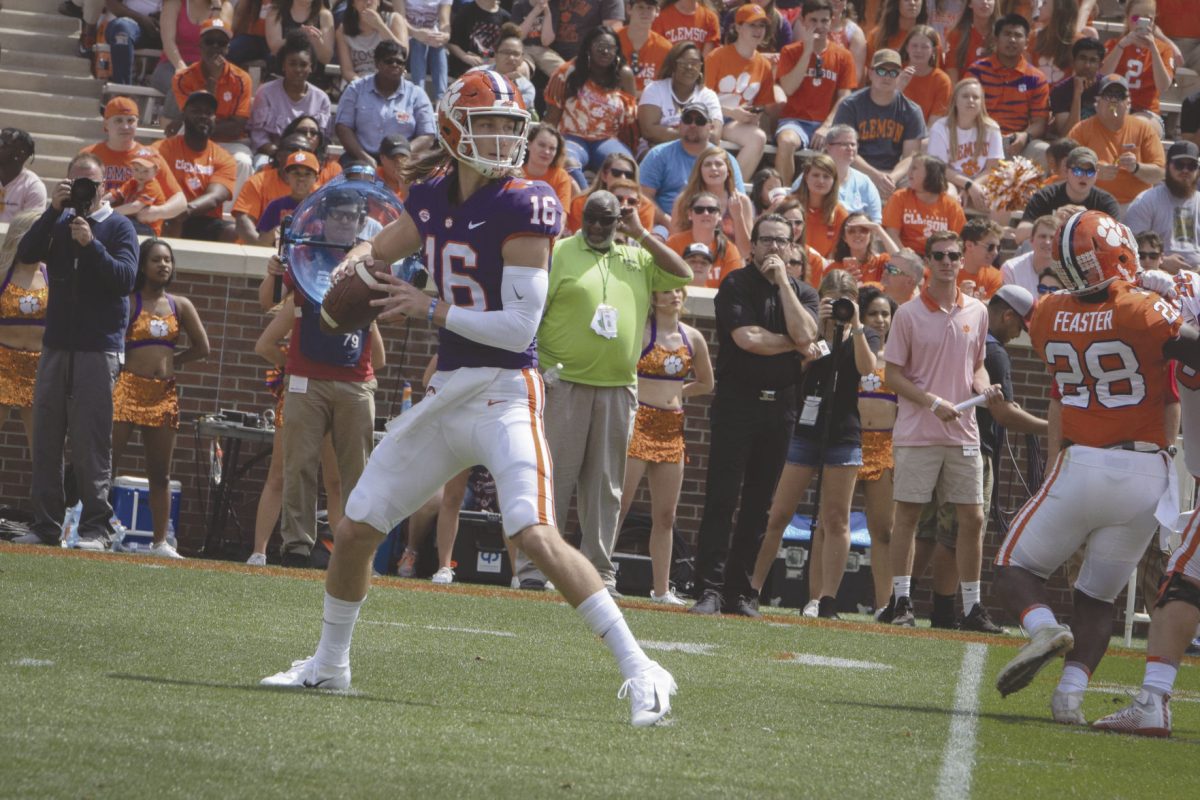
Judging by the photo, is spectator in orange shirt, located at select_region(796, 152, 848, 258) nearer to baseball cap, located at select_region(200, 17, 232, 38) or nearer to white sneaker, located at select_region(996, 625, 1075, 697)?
baseball cap, located at select_region(200, 17, 232, 38)

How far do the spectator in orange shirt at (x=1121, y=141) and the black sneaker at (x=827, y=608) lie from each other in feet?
19.1

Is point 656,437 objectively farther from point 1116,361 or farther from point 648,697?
point 648,697

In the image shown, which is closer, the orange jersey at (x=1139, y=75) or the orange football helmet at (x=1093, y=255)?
the orange football helmet at (x=1093, y=255)

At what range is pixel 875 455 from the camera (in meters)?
10.9

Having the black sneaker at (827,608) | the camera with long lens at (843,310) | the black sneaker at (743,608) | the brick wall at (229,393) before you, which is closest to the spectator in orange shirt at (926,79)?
the brick wall at (229,393)

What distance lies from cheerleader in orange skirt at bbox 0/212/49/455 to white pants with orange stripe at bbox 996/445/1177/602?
22.9 ft

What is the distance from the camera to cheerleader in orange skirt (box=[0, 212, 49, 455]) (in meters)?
11.0

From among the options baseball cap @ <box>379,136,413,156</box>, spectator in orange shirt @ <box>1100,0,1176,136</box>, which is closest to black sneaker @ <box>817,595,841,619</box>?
baseball cap @ <box>379,136,413,156</box>

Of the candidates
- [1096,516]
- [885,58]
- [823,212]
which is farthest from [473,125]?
[885,58]

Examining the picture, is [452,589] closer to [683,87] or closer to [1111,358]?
[1111,358]

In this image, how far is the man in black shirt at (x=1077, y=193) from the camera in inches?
491

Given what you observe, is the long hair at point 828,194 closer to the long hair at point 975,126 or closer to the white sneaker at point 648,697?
the long hair at point 975,126

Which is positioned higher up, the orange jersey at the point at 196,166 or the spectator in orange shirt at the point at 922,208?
the spectator in orange shirt at the point at 922,208

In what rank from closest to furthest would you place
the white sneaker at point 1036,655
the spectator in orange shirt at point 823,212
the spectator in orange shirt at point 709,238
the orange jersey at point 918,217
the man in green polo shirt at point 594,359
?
the white sneaker at point 1036,655
the man in green polo shirt at point 594,359
the spectator in orange shirt at point 709,238
the spectator in orange shirt at point 823,212
the orange jersey at point 918,217
